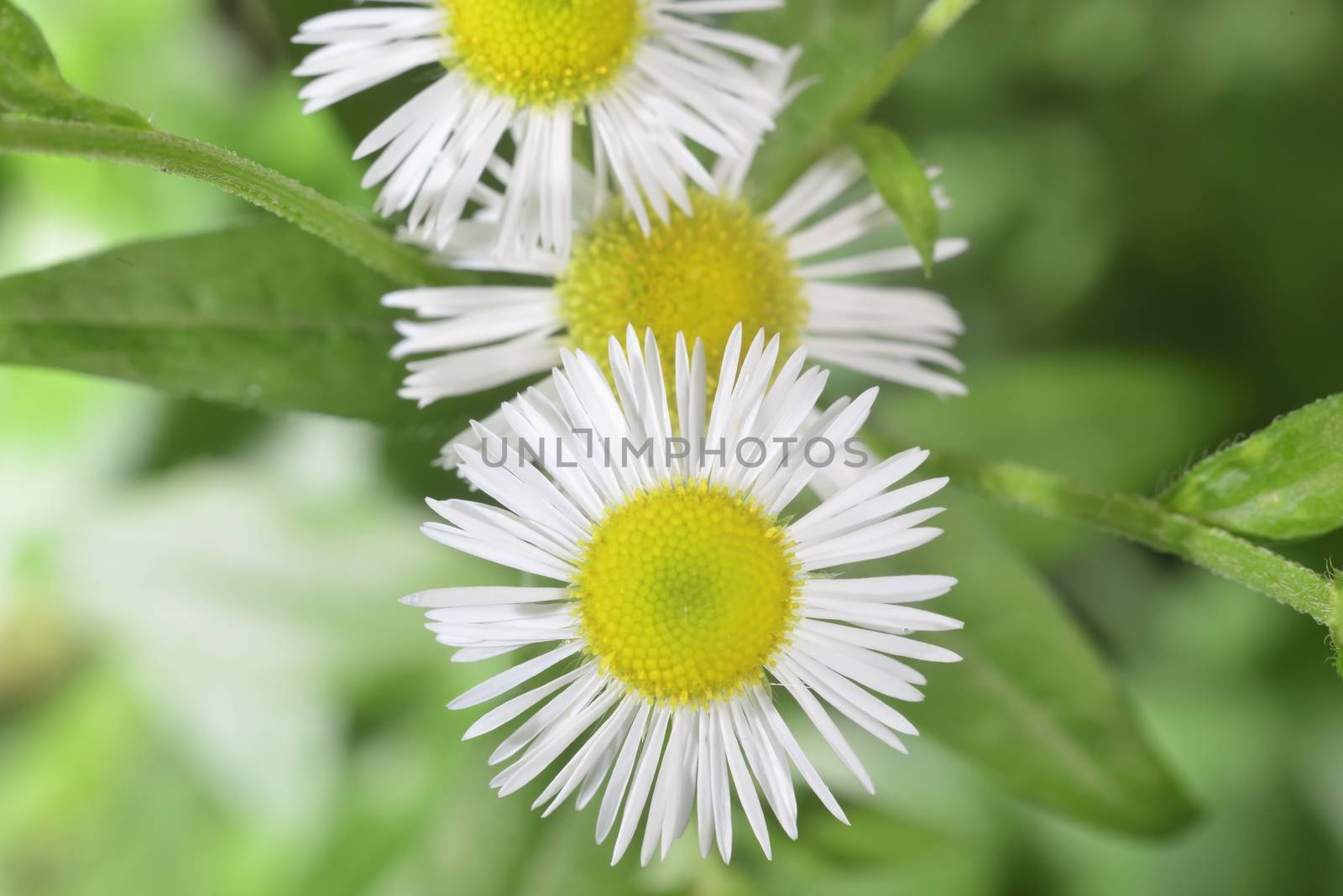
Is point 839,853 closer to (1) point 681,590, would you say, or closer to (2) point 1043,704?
(2) point 1043,704

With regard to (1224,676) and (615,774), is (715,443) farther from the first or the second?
(1224,676)

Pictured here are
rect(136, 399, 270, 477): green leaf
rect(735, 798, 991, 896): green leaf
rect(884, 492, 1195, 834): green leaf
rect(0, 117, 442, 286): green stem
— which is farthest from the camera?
rect(136, 399, 270, 477): green leaf

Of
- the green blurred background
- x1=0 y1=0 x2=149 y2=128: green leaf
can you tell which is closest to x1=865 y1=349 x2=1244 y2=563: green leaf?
the green blurred background

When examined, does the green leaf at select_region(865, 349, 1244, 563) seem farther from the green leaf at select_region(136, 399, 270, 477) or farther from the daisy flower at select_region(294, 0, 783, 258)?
the green leaf at select_region(136, 399, 270, 477)

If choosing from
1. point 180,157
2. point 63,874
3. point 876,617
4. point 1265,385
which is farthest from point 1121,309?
point 63,874

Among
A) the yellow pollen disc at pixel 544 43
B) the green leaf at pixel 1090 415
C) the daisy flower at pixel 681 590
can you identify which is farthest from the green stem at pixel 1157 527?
the green leaf at pixel 1090 415

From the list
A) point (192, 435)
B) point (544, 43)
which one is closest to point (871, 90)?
point (544, 43)
